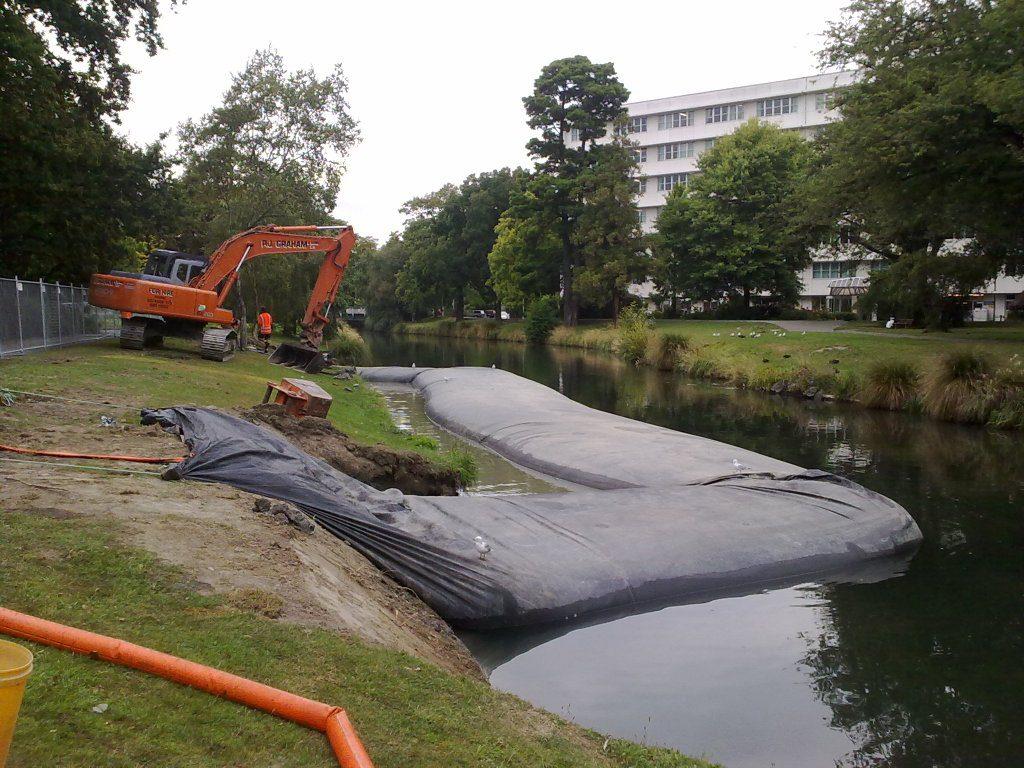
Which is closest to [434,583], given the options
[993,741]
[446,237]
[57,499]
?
[57,499]

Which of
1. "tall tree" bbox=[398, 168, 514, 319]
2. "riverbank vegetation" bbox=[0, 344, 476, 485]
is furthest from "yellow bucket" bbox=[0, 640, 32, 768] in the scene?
"tall tree" bbox=[398, 168, 514, 319]

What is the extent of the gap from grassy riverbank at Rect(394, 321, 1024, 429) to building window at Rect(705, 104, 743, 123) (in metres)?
43.0

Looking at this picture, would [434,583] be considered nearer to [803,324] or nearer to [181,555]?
[181,555]

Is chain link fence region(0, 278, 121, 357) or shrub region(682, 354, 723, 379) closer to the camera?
chain link fence region(0, 278, 121, 357)

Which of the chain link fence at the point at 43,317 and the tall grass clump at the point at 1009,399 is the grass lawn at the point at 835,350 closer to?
the tall grass clump at the point at 1009,399

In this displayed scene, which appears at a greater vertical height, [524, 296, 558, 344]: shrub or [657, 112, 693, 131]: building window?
[657, 112, 693, 131]: building window

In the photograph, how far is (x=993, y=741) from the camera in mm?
6020

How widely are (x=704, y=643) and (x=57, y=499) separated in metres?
5.32

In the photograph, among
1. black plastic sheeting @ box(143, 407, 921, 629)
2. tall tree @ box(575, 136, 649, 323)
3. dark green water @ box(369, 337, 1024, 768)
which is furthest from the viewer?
tall tree @ box(575, 136, 649, 323)

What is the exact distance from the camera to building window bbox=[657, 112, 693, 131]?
84.4 metres

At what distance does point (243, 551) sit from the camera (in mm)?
5707

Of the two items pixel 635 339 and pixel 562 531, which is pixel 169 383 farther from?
pixel 635 339

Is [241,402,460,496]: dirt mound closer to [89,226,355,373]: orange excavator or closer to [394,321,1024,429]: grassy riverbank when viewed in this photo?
[89,226,355,373]: orange excavator

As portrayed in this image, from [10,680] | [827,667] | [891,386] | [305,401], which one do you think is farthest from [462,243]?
[10,680]
